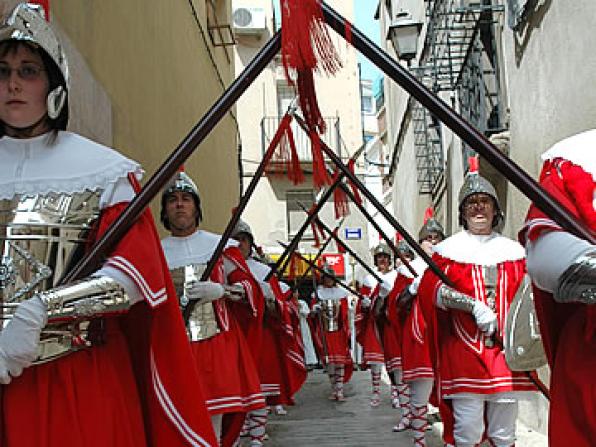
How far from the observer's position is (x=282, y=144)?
4773 mm

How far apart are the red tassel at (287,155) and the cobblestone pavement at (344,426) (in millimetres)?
3239

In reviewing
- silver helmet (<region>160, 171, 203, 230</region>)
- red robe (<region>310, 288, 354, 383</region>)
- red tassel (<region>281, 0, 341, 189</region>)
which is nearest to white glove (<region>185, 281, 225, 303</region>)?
silver helmet (<region>160, 171, 203, 230</region>)

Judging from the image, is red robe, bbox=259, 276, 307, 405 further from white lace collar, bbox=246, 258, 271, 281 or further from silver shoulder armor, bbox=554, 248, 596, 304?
silver shoulder armor, bbox=554, 248, 596, 304

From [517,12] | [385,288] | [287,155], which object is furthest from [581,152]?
[385,288]

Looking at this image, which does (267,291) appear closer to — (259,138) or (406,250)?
(406,250)

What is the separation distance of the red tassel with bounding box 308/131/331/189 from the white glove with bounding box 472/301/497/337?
4.02ft

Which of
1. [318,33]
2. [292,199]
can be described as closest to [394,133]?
[292,199]

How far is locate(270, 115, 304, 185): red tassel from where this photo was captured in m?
4.50

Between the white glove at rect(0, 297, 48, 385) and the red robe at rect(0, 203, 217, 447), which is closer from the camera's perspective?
the white glove at rect(0, 297, 48, 385)

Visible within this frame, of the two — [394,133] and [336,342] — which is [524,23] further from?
[394,133]

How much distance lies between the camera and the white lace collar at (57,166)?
255 centimetres

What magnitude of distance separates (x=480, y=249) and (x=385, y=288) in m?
3.71

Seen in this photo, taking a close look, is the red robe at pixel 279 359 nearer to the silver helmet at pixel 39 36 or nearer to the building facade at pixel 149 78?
the building facade at pixel 149 78

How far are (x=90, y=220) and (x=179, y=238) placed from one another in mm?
2401
